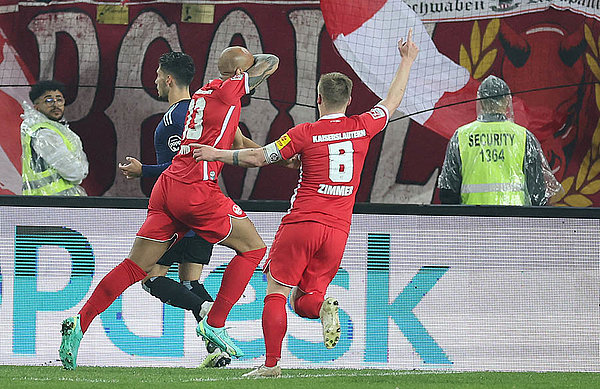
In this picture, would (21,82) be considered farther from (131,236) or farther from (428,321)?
(428,321)

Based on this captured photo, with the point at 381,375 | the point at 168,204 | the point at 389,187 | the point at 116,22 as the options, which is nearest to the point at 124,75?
the point at 116,22

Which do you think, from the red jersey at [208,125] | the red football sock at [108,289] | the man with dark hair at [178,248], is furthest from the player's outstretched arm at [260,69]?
the red football sock at [108,289]

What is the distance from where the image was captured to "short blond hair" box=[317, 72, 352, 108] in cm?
490

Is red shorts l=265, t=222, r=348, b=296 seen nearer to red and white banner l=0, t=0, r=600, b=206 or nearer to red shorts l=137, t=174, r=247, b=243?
red shorts l=137, t=174, r=247, b=243

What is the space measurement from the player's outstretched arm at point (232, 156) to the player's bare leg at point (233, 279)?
20.6 inches

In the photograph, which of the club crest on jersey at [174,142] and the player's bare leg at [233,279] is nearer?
the player's bare leg at [233,279]

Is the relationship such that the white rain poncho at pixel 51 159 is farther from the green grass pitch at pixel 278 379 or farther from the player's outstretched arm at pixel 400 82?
the player's outstretched arm at pixel 400 82

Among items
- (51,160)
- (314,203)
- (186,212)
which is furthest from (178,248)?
(51,160)

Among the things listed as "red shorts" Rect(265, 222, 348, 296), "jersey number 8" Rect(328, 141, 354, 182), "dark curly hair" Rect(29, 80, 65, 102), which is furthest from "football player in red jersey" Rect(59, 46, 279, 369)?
"dark curly hair" Rect(29, 80, 65, 102)

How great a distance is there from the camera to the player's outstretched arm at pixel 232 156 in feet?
15.3

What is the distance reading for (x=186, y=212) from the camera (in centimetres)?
502

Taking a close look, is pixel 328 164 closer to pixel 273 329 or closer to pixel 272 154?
pixel 272 154

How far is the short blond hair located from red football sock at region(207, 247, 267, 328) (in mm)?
909

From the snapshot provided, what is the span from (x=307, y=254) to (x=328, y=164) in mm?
443
